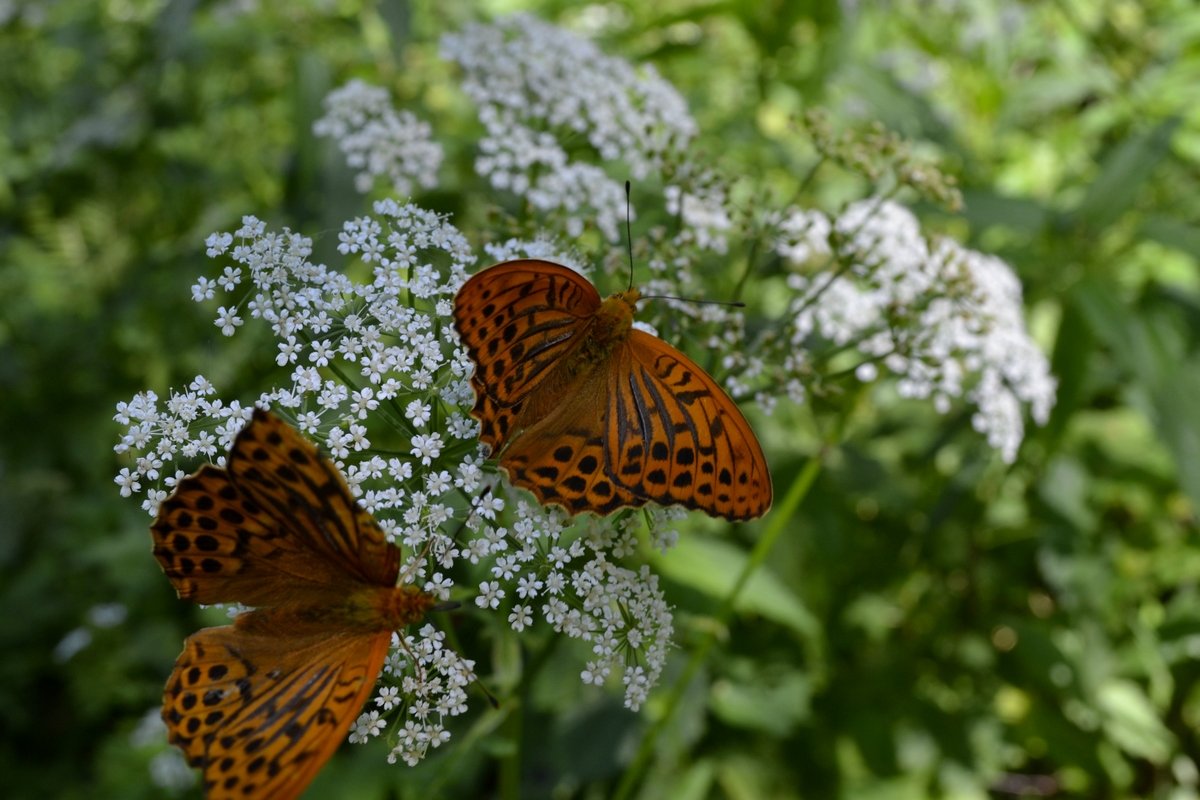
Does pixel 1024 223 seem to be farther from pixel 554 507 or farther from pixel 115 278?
pixel 115 278

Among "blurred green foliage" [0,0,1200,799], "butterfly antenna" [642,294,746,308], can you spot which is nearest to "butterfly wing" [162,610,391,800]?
"butterfly antenna" [642,294,746,308]

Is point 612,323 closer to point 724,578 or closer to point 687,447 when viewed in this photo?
point 687,447

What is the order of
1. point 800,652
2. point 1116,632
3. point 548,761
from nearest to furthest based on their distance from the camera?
1. point 548,761
2. point 800,652
3. point 1116,632

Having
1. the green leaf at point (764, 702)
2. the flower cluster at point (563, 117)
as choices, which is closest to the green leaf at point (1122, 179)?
the flower cluster at point (563, 117)

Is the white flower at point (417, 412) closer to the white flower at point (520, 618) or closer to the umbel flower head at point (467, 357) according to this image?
the umbel flower head at point (467, 357)

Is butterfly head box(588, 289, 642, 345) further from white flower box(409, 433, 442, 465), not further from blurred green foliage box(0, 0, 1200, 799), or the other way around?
blurred green foliage box(0, 0, 1200, 799)

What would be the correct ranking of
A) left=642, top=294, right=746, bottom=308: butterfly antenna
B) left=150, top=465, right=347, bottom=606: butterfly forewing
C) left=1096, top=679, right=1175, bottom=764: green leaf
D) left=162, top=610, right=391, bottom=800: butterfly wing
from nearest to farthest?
left=162, top=610, right=391, bottom=800: butterfly wing, left=150, top=465, right=347, bottom=606: butterfly forewing, left=642, top=294, right=746, bottom=308: butterfly antenna, left=1096, top=679, right=1175, bottom=764: green leaf

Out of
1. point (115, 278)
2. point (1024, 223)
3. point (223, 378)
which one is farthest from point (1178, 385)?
point (115, 278)
